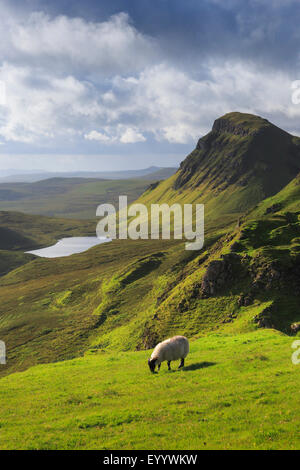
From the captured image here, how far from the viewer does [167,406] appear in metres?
19.5

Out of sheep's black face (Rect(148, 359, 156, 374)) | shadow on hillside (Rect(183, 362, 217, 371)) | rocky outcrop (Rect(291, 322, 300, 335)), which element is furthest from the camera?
rocky outcrop (Rect(291, 322, 300, 335))

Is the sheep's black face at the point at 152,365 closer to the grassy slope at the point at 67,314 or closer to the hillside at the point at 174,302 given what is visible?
the hillside at the point at 174,302

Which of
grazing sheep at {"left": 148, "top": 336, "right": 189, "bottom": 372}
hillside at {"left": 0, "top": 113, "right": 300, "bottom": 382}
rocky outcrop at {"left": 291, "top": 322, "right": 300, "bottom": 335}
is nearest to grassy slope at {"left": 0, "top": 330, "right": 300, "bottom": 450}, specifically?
grazing sheep at {"left": 148, "top": 336, "right": 189, "bottom": 372}

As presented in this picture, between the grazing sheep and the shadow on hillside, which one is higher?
the grazing sheep

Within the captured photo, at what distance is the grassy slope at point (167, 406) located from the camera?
15719mm

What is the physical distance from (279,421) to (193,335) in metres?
32.8

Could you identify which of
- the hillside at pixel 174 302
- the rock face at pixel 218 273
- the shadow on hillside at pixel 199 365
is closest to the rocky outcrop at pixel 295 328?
the hillside at pixel 174 302

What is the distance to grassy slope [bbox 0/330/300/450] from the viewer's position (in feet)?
51.6

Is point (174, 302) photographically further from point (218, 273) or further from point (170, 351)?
point (170, 351)

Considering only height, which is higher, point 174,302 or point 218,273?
point 218,273

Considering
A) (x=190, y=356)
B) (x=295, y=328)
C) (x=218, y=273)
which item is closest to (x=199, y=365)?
(x=190, y=356)

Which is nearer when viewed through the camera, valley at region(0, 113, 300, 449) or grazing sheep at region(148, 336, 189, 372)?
valley at region(0, 113, 300, 449)

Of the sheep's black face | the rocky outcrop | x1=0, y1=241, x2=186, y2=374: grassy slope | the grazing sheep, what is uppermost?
the grazing sheep

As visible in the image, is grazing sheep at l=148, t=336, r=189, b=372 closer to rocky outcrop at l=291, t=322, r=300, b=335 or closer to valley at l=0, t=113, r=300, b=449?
valley at l=0, t=113, r=300, b=449
